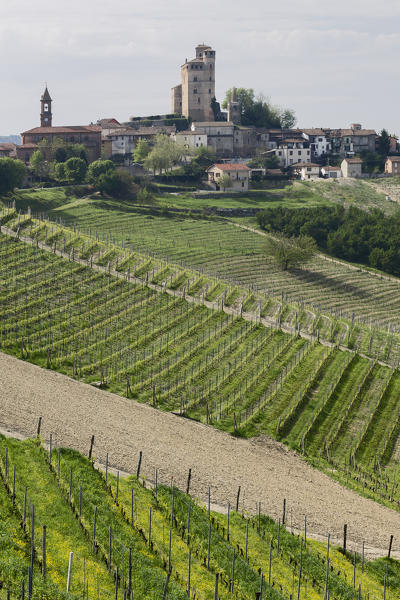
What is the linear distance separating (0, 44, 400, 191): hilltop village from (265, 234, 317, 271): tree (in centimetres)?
4197

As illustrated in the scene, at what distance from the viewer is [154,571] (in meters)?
25.8

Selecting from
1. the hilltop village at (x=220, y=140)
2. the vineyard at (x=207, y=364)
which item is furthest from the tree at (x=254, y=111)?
the vineyard at (x=207, y=364)

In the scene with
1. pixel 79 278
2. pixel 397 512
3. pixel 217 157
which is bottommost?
pixel 397 512

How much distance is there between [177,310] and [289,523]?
28365 millimetres

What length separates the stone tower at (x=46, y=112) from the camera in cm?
14912

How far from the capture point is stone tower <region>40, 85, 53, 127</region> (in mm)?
149125

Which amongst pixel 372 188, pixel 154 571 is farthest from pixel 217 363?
pixel 372 188

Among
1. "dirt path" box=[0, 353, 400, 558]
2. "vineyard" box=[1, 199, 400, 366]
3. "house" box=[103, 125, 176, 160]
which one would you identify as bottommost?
"dirt path" box=[0, 353, 400, 558]

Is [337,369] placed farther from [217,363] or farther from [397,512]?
[397,512]

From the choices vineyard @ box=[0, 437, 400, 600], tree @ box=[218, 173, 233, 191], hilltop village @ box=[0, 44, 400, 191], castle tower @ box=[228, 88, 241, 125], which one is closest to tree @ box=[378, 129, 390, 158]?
hilltop village @ box=[0, 44, 400, 191]

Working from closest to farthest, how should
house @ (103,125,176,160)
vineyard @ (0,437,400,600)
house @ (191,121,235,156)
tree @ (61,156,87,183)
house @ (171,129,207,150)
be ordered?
vineyard @ (0,437,400,600), tree @ (61,156,87,183), house @ (103,125,176,160), house @ (171,129,207,150), house @ (191,121,235,156)

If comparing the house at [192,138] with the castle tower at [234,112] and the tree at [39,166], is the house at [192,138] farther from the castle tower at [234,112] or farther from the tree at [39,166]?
the tree at [39,166]

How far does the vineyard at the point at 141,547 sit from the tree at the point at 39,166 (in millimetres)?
89257

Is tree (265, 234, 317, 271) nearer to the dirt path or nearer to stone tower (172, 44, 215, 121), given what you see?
the dirt path
